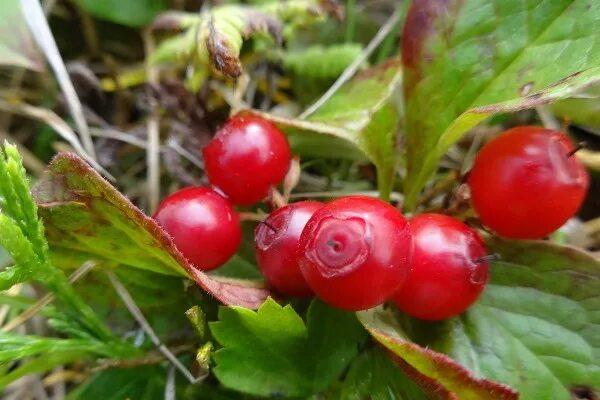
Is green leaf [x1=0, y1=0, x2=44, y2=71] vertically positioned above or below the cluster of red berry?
above

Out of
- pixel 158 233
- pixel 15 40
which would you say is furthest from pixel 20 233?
pixel 15 40

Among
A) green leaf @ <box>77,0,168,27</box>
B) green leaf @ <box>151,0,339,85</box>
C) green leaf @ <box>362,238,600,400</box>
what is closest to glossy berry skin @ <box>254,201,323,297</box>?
green leaf @ <box>362,238,600,400</box>

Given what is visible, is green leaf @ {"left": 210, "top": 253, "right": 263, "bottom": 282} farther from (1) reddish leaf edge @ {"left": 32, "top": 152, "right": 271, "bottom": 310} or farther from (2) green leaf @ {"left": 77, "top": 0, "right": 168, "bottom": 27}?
(2) green leaf @ {"left": 77, "top": 0, "right": 168, "bottom": 27}

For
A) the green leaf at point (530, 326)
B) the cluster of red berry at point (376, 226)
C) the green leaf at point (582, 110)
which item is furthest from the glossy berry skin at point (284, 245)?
the green leaf at point (582, 110)

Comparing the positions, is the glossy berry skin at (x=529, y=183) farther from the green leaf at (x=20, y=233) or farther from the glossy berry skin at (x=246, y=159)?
the green leaf at (x=20, y=233)

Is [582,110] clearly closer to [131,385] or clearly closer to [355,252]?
[355,252]
